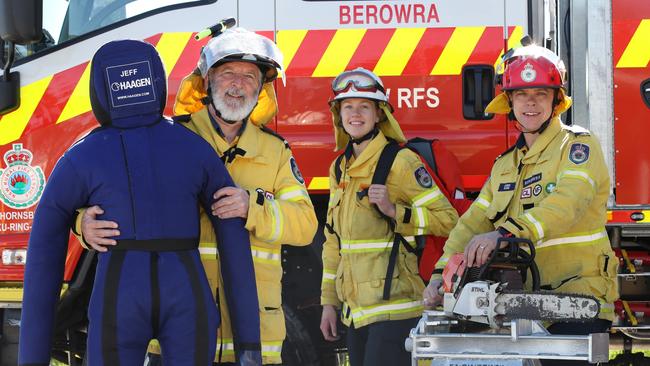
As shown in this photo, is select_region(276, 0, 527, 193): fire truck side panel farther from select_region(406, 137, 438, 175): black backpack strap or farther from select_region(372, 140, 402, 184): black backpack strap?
select_region(372, 140, 402, 184): black backpack strap

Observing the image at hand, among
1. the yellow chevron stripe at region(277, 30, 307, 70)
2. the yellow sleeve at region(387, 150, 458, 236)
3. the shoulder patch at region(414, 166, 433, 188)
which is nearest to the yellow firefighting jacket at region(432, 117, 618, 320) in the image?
the yellow sleeve at region(387, 150, 458, 236)

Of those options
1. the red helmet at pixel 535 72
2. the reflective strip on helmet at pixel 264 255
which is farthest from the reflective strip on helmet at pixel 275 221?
the red helmet at pixel 535 72

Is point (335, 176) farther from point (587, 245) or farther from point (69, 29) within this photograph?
point (69, 29)

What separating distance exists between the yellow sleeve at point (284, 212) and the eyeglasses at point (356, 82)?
663 millimetres

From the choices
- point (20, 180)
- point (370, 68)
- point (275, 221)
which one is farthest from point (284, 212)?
point (20, 180)

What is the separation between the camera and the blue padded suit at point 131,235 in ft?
9.54

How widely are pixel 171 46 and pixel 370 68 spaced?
0.96m

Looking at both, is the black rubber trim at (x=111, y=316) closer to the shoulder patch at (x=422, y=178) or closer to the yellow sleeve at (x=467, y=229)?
the yellow sleeve at (x=467, y=229)

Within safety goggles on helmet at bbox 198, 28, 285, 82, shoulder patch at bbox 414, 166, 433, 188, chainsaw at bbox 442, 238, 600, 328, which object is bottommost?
chainsaw at bbox 442, 238, 600, 328

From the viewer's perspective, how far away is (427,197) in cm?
399

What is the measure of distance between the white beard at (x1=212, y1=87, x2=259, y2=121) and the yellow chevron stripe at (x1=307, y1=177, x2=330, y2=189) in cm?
105

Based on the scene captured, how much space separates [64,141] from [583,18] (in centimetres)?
256

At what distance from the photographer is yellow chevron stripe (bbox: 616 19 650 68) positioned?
431 centimetres

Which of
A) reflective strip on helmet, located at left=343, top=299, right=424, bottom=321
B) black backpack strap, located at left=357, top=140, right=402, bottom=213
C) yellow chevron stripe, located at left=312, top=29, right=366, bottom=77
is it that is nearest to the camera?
reflective strip on helmet, located at left=343, top=299, right=424, bottom=321
